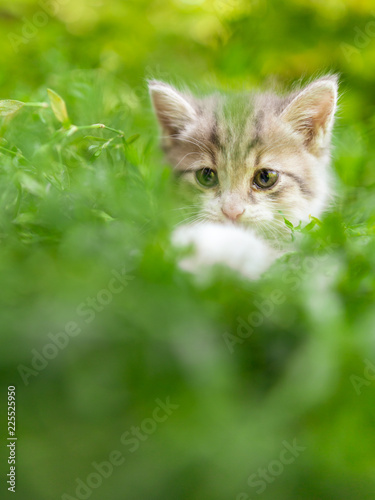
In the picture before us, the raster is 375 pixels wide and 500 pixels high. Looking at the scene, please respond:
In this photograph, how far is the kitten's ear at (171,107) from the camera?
160 centimetres

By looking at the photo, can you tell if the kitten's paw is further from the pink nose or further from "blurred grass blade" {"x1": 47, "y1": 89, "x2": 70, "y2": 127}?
"blurred grass blade" {"x1": 47, "y1": 89, "x2": 70, "y2": 127}

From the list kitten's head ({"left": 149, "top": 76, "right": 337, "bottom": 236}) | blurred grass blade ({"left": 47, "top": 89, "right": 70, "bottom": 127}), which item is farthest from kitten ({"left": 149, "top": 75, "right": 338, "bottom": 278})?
blurred grass blade ({"left": 47, "top": 89, "right": 70, "bottom": 127})

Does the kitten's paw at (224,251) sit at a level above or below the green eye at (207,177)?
below

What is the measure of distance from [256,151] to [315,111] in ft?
0.85

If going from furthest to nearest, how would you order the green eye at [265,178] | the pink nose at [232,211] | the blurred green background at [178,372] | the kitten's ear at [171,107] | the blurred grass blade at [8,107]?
the kitten's ear at [171,107] → the green eye at [265,178] → the pink nose at [232,211] → the blurred grass blade at [8,107] → the blurred green background at [178,372]

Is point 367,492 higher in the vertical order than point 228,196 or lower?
lower

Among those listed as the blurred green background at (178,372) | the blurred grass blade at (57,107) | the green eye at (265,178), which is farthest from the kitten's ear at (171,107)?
the blurred green background at (178,372)

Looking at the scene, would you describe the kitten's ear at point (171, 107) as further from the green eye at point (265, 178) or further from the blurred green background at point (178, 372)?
the blurred green background at point (178, 372)

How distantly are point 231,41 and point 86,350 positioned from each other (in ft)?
6.67

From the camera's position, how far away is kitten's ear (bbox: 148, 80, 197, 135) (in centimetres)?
160

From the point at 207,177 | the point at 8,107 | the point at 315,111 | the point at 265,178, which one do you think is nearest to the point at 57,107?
the point at 8,107

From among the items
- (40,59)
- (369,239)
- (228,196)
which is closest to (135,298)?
(369,239)

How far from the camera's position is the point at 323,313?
638mm

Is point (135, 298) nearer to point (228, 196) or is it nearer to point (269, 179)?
point (228, 196)
